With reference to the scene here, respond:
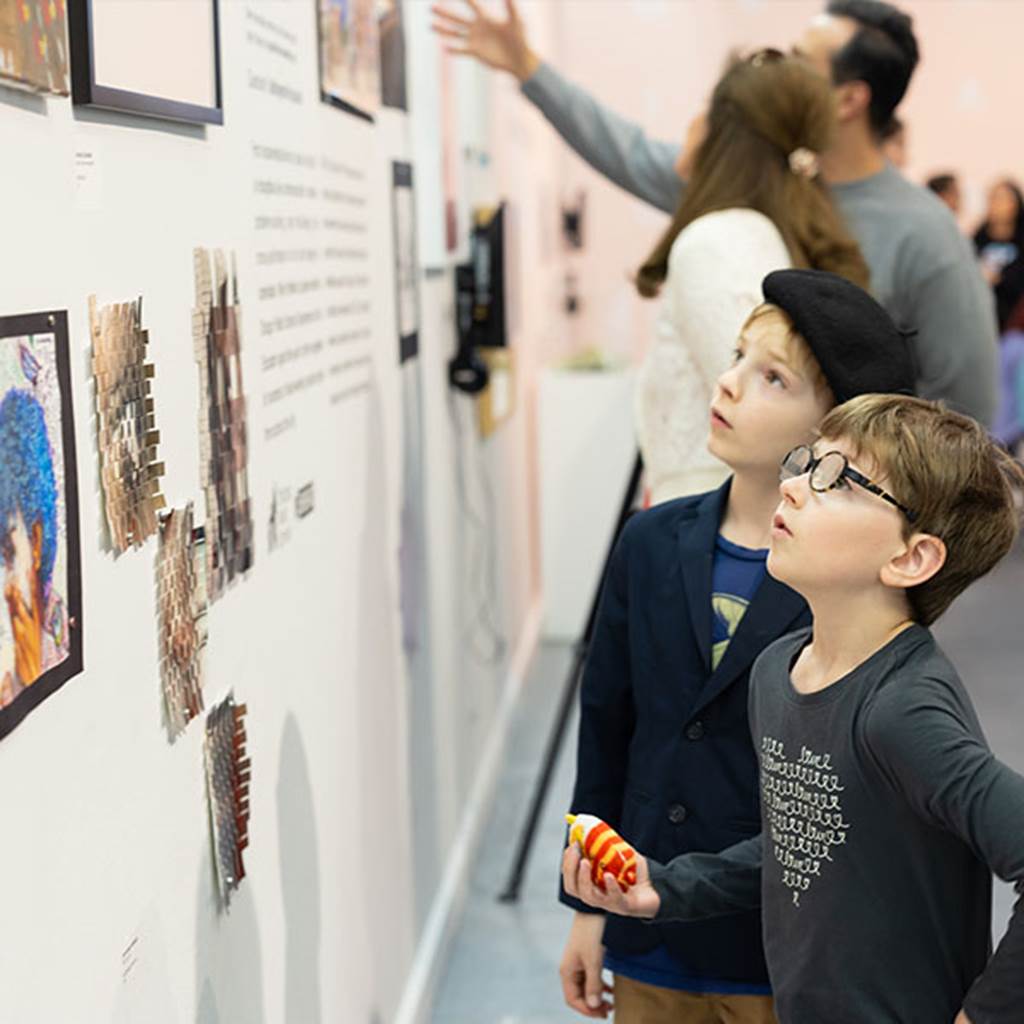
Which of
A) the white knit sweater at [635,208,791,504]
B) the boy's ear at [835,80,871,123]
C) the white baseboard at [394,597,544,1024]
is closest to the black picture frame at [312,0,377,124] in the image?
→ the white knit sweater at [635,208,791,504]

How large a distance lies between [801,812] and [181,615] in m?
0.60

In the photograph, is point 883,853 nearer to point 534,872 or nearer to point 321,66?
point 321,66

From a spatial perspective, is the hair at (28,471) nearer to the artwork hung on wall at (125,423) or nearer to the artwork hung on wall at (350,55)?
the artwork hung on wall at (125,423)

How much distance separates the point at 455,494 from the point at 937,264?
1.28 meters

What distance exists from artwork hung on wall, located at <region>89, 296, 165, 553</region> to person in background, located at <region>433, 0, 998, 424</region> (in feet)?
5.00

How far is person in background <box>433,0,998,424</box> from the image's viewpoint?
2.76 meters

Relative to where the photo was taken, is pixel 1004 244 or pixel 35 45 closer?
pixel 35 45

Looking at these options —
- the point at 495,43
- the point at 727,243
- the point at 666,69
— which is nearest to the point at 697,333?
the point at 727,243

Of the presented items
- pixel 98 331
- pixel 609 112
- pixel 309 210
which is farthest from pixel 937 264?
pixel 98 331

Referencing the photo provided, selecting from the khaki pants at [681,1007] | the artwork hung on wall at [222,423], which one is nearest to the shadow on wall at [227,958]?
the artwork hung on wall at [222,423]

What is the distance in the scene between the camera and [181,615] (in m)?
1.57

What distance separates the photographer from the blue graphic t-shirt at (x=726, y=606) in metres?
1.77

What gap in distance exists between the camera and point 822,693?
4.81 ft

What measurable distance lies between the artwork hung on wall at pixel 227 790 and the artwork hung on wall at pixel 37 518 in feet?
1.43
